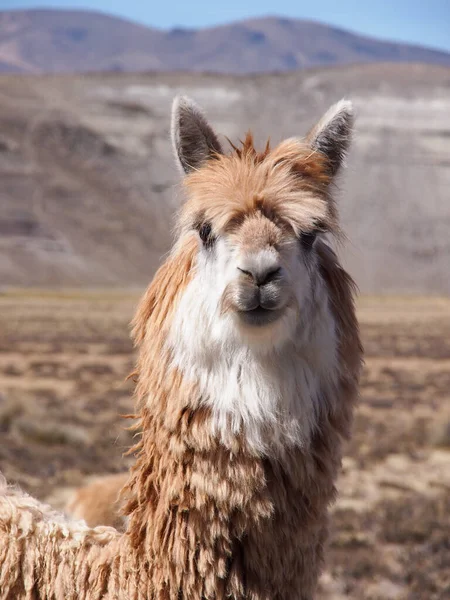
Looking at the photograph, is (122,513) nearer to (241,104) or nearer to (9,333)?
(9,333)

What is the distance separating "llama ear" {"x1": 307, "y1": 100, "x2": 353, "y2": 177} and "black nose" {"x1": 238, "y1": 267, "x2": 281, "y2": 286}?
64 centimetres

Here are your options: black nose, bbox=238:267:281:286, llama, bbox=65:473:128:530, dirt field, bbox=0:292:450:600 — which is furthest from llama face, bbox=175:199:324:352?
llama, bbox=65:473:128:530

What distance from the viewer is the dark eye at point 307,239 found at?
2963mm

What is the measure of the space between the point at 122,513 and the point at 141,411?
0.36 m

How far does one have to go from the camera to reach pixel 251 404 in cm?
271

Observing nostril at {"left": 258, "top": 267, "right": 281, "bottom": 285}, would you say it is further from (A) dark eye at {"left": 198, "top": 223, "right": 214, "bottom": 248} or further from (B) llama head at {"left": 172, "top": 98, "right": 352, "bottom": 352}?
(A) dark eye at {"left": 198, "top": 223, "right": 214, "bottom": 248}

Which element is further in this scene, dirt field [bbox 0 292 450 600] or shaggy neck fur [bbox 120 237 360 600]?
dirt field [bbox 0 292 450 600]

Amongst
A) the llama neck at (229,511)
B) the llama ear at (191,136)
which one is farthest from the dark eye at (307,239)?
the llama neck at (229,511)

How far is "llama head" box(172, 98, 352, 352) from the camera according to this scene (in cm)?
275

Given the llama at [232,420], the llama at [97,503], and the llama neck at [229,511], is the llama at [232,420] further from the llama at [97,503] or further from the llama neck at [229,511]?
the llama at [97,503]

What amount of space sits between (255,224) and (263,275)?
0.20 m

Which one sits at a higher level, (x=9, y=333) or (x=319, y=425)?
(x=319, y=425)

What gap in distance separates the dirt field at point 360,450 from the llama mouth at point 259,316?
2.82 feet

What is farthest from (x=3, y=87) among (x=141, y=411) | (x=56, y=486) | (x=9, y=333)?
(x=141, y=411)
